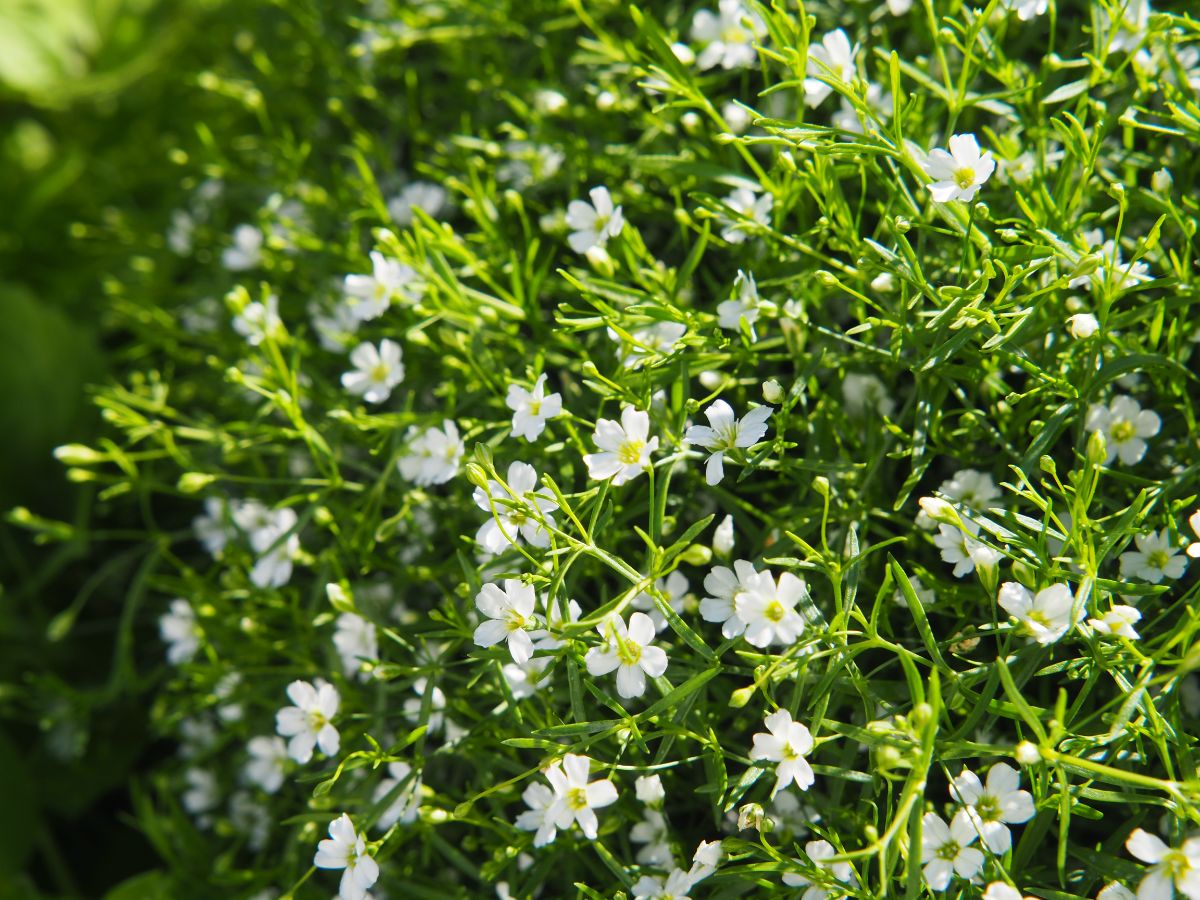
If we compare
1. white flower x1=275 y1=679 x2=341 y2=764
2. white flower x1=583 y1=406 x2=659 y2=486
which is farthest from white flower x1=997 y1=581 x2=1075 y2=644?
white flower x1=275 y1=679 x2=341 y2=764

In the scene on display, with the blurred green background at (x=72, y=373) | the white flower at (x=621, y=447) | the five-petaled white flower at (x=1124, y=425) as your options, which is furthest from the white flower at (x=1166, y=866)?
the blurred green background at (x=72, y=373)

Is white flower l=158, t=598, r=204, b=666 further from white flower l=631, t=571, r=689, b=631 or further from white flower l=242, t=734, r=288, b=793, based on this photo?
white flower l=631, t=571, r=689, b=631

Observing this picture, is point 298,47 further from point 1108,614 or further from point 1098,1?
point 1108,614

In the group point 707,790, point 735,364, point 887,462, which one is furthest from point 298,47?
point 707,790

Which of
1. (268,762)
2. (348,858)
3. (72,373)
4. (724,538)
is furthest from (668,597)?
(72,373)

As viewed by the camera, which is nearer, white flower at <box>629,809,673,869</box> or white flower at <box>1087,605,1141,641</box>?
white flower at <box>1087,605,1141,641</box>

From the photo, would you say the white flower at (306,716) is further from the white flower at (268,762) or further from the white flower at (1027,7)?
the white flower at (1027,7)

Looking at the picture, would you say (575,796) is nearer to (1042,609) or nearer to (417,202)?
(1042,609)
